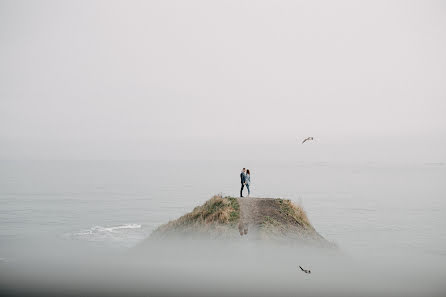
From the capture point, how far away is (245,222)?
31.7m

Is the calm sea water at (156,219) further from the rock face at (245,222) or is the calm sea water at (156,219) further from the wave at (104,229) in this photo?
the rock face at (245,222)

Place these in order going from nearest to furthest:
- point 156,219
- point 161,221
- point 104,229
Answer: point 104,229
point 161,221
point 156,219

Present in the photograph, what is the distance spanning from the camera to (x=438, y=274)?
36.3 metres

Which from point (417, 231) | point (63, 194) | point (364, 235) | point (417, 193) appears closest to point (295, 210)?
point (364, 235)

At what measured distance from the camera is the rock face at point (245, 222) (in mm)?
30328

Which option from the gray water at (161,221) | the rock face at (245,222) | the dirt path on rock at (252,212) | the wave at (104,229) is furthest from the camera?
the wave at (104,229)

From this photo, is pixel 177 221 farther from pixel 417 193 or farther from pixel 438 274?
pixel 417 193

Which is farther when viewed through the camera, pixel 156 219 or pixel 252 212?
pixel 156 219

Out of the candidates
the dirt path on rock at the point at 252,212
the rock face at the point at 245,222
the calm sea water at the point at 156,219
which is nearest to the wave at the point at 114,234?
the calm sea water at the point at 156,219

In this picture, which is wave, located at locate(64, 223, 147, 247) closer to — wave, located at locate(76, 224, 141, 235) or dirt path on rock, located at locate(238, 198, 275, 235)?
wave, located at locate(76, 224, 141, 235)

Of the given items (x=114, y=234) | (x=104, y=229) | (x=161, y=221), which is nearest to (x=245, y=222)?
(x=114, y=234)

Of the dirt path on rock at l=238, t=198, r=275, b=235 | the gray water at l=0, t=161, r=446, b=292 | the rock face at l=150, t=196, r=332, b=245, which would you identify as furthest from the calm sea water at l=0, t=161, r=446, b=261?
the dirt path on rock at l=238, t=198, r=275, b=235

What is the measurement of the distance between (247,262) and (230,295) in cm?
366

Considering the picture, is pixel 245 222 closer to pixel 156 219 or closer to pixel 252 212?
pixel 252 212
